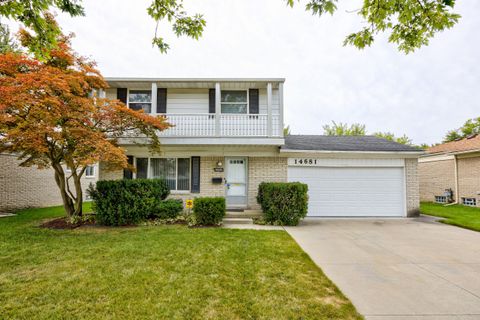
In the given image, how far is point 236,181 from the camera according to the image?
961 centimetres

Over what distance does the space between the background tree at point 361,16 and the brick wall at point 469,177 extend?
40.1 feet

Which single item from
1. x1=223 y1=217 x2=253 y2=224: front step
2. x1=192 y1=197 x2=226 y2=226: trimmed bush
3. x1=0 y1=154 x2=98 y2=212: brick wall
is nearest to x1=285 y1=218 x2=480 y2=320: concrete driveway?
x1=223 y1=217 x2=253 y2=224: front step

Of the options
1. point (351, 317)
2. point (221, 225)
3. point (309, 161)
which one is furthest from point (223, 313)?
point (309, 161)

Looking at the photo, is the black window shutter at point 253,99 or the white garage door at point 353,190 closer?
the white garage door at point 353,190

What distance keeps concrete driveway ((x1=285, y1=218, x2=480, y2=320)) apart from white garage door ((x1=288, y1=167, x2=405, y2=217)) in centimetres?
180

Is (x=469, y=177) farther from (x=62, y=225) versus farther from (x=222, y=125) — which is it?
(x=62, y=225)

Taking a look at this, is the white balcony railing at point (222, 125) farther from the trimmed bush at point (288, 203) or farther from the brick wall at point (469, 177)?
the brick wall at point (469, 177)

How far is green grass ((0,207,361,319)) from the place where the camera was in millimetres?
2701

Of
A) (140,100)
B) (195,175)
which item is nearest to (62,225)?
(195,175)

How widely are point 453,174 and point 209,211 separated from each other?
1430 centimetres

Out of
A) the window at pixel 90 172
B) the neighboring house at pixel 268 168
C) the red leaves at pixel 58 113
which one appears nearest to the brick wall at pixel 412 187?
the neighboring house at pixel 268 168

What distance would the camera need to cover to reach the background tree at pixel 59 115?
565 cm

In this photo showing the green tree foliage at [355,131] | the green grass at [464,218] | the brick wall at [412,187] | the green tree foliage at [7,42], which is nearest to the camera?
the green grass at [464,218]

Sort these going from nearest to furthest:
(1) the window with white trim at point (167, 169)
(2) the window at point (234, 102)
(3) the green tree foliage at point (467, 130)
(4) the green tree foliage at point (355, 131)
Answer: (1) the window with white trim at point (167, 169)
(2) the window at point (234, 102)
(3) the green tree foliage at point (467, 130)
(4) the green tree foliage at point (355, 131)
